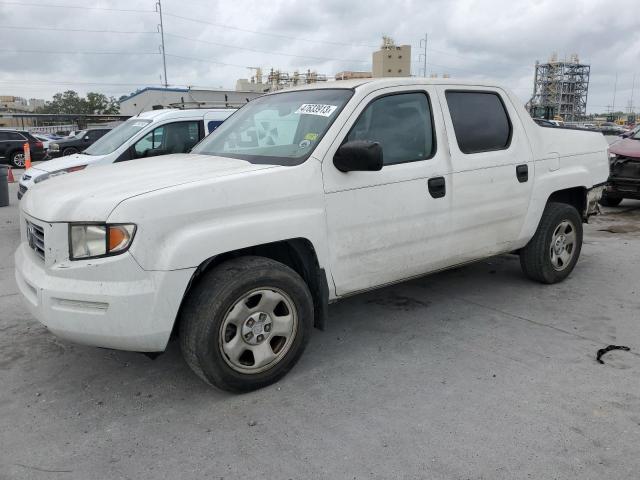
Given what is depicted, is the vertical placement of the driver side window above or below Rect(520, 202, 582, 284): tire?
above

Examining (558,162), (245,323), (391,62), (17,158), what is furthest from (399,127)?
(17,158)

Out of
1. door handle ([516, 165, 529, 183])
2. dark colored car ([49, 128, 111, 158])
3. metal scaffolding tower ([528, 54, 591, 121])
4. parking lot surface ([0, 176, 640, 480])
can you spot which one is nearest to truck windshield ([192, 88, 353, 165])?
parking lot surface ([0, 176, 640, 480])

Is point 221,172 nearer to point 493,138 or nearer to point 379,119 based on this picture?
point 379,119

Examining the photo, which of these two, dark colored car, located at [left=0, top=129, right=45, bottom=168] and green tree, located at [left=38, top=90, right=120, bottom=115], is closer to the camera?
dark colored car, located at [left=0, top=129, right=45, bottom=168]

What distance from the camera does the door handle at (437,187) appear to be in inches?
151

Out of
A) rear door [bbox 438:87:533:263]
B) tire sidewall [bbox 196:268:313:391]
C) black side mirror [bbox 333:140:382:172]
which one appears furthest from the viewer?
rear door [bbox 438:87:533:263]

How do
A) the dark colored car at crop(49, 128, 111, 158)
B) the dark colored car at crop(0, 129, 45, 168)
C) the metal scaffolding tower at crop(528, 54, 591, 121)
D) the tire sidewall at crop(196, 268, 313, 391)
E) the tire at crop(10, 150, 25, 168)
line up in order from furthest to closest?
the metal scaffolding tower at crop(528, 54, 591, 121), the dark colored car at crop(49, 128, 111, 158), the tire at crop(10, 150, 25, 168), the dark colored car at crop(0, 129, 45, 168), the tire sidewall at crop(196, 268, 313, 391)

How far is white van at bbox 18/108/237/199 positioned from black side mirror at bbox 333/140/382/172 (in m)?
6.00

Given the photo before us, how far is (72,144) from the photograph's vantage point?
79.9ft

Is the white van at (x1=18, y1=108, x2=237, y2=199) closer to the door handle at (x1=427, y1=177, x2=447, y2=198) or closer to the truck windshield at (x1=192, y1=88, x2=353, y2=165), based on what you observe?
the truck windshield at (x1=192, y1=88, x2=353, y2=165)

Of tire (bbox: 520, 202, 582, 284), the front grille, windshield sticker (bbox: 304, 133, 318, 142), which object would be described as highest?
windshield sticker (bbox: 304, 133, 318, 142)

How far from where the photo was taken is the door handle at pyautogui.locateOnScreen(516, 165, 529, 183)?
176 inches

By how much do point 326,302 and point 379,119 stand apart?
4.30ft

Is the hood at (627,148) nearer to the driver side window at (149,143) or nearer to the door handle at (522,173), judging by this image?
the door handle at (522,173)
